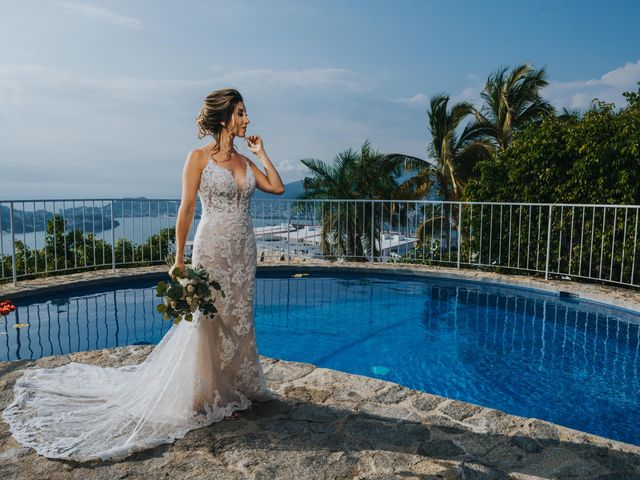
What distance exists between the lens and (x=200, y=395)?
2.51 meters

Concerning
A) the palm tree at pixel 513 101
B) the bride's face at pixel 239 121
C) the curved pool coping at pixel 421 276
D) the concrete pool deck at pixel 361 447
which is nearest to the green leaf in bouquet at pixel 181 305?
the concrete pool deck at pixel 361 447

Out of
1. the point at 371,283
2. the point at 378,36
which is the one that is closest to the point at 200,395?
the point at 371,283

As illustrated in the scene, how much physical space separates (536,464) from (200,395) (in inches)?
66.1

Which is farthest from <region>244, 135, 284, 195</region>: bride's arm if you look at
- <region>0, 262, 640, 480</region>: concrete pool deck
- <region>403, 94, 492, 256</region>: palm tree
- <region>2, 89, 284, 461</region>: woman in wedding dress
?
<region>403, 94, 492, 256</region>: palm tree

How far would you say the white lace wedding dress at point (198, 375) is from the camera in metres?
2.41

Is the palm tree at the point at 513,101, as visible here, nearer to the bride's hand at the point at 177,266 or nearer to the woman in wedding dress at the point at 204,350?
the woman in wedding dress at the point at 204,350

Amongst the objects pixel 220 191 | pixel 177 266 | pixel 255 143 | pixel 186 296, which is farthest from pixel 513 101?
pixel 186 296

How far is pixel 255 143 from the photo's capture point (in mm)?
2832

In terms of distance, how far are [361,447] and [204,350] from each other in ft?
3.10

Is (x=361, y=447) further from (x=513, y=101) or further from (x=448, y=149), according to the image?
(x=513, y=101)

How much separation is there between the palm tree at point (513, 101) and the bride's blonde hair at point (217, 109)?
17566 millimetres

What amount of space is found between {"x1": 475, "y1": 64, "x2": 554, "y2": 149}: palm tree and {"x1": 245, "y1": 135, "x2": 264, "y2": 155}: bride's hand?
17.3 m

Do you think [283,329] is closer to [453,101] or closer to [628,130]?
[628,130]

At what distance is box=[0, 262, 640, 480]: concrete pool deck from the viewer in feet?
6.86
